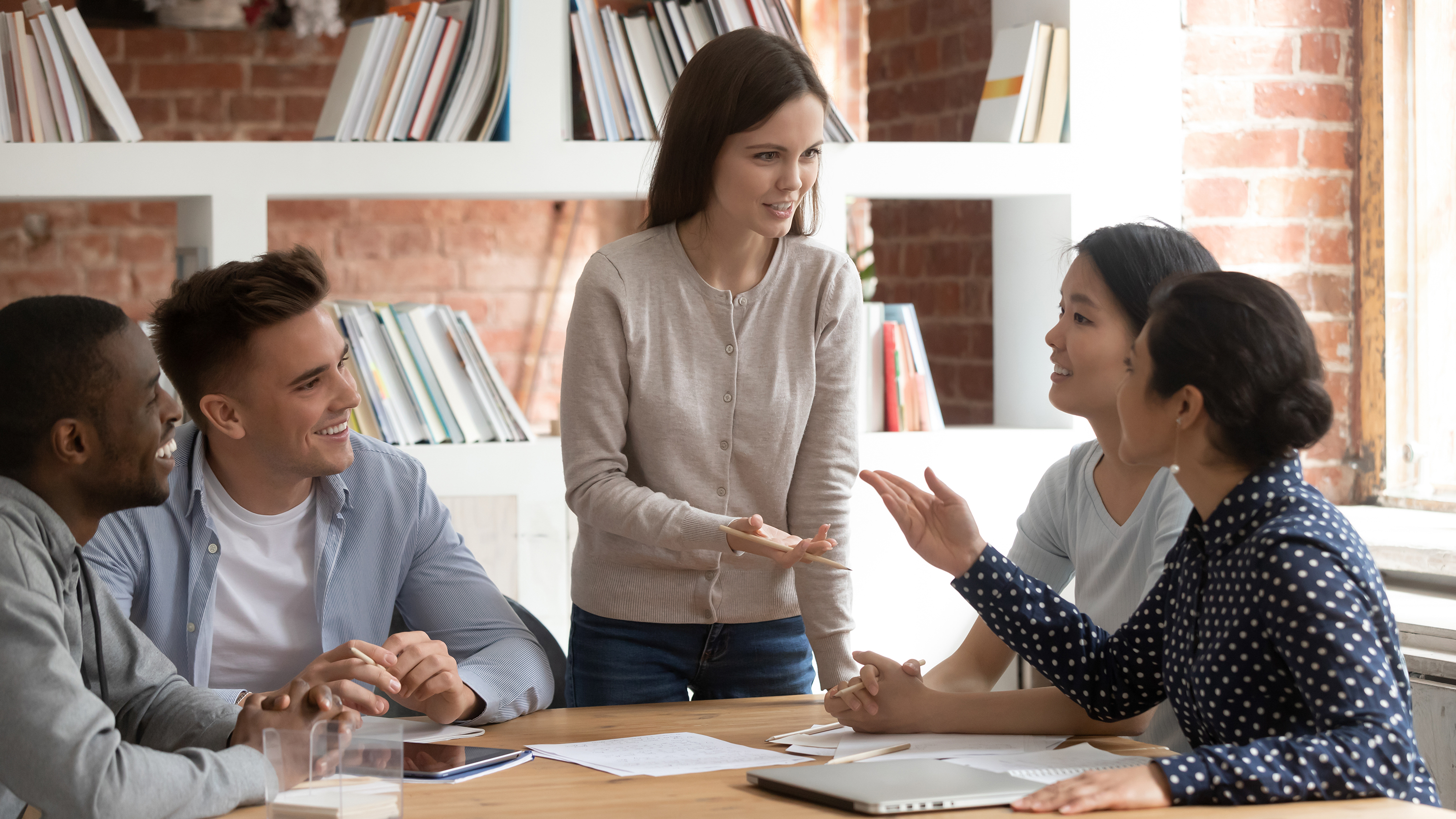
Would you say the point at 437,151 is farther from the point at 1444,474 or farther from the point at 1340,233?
the point at 1444,474

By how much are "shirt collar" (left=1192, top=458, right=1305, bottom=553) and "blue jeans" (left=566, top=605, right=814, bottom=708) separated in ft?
2.50

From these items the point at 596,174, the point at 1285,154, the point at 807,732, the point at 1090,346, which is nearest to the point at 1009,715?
the point at 807,732

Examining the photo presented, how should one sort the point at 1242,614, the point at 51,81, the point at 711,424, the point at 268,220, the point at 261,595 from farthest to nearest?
the point at 268,220 → the point at 51,81 → the point at 711,424 → the point at 261,595 → the point at 1242,614

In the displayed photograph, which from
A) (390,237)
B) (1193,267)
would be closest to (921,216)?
(1193,267)

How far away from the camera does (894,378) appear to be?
279 centimetres

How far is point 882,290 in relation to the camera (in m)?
3.57

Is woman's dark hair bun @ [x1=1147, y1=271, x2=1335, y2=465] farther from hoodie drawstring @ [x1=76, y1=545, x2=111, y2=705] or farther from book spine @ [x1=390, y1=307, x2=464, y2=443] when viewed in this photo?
book spine @ [x1=390, y1=307, x2=464, y2=443]

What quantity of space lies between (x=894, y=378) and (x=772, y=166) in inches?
41.0

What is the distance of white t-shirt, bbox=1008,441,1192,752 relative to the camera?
162cm

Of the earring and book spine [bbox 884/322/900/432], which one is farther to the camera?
book spine [bbox 884/322/900/432]

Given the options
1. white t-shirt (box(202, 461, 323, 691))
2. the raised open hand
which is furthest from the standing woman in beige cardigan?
white t-shirt (box(202, 461, 323, 691))

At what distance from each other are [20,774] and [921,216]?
2649mm

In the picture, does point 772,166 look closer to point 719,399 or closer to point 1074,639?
point 719,399

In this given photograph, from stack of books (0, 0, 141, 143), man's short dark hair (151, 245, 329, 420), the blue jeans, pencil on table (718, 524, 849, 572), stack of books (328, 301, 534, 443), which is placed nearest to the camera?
pencil on table (718, 524, 849, 572)
